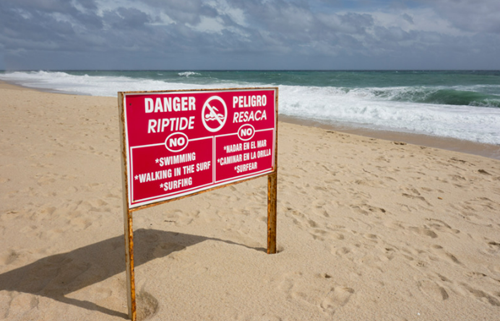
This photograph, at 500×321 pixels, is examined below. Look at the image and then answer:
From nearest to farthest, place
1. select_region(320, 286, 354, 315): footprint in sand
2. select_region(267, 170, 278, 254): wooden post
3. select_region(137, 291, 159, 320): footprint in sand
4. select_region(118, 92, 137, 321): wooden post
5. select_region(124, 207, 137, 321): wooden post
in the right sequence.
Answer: select_region(118, 92, 137, 321): wooden post → select_region(124, 207, 137, 321): wooden post → select_region(137, 291, 159, 320): footprint in sand → select_region(320, 286, 354, 315): footprint in sand → select_region(267, 170, 278, 254): wooden post

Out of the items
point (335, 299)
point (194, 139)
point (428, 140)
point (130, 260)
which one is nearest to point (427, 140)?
point (428, 140)

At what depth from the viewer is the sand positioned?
2.67m

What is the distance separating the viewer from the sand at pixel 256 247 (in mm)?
2674

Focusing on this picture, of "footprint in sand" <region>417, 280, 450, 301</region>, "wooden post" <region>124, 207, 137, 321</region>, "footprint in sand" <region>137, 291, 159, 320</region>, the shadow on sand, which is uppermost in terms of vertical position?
"wooden post" <region>124, 207, 137, 321</region>

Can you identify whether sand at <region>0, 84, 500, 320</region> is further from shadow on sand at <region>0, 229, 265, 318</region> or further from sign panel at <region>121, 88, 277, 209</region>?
sign panel at <region>121, 88, 277, 209</region>

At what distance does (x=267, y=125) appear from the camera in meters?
3.29

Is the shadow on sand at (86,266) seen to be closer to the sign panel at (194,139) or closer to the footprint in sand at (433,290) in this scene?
the sign panel at (194,139)

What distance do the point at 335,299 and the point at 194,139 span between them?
1631 millimetres

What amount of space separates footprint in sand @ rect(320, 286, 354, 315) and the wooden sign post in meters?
0.74

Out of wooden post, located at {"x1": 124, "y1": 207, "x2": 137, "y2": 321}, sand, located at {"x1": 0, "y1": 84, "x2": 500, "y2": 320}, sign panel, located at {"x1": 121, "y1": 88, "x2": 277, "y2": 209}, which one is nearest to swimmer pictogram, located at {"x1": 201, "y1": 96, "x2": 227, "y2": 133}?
sign panel, located at {"x1": 121, "y1": 88, "x2": 277, "y2": 209}

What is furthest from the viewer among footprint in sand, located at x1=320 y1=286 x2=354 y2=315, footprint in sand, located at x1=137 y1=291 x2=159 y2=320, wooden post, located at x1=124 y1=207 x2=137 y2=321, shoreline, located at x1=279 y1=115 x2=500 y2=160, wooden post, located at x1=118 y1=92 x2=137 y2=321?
shoreline, located at x1=279 y1=115 x2=500 y2=160

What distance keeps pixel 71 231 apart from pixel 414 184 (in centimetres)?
490

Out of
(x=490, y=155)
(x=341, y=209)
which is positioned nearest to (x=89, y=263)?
(x=341, y=209)

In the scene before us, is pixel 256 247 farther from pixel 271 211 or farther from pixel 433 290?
pixel 433 290
